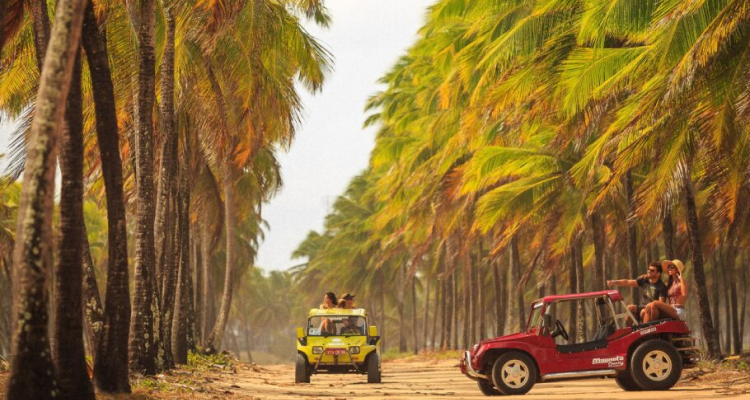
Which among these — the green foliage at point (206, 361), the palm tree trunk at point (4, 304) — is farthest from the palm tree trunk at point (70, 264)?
the palm tree trunk at point (4, 304)

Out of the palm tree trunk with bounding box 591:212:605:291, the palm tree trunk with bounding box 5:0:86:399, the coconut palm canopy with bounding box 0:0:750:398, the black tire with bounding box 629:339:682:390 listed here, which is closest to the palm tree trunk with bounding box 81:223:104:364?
the coconut palm canopy with bounding box 0:0:750:398

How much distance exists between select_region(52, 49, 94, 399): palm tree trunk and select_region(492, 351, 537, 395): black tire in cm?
620

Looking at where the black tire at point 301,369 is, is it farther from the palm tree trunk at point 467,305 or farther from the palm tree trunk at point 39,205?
the palm tree trunk at point 467,305

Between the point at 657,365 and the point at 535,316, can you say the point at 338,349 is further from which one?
the point at 657,365

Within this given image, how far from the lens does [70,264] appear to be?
916 cm

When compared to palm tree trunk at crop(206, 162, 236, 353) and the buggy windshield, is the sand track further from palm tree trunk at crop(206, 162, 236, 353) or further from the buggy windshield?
palm tree trunk at crop(206, 162, 236, 353)

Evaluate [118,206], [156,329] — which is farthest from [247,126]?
[118,206]

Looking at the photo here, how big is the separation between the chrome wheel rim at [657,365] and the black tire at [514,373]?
159 centimetres

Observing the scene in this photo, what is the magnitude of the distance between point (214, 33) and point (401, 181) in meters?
20.7

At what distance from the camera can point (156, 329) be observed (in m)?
15.1

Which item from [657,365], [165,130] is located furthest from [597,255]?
[165,130]

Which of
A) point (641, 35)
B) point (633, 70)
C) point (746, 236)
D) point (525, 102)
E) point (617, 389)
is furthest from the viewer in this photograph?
point (746, 236)

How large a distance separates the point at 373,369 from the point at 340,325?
1131 millimetres

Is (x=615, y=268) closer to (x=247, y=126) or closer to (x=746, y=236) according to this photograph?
(x=746, y=236)
